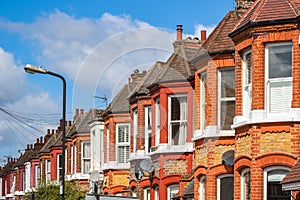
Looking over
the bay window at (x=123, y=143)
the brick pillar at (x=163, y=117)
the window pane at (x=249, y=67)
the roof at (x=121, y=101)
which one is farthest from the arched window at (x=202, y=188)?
the roof at (x=121, y=101)

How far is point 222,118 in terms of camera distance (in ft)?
85.0

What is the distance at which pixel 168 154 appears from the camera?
1228 inches

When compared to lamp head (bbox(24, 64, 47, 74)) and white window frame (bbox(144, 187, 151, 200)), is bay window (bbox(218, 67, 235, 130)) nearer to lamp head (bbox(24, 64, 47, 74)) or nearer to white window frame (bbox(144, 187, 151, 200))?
lamp head (bbox(24, 64, 47, 74))

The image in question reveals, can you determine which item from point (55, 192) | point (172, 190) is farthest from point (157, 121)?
point (55, 192)

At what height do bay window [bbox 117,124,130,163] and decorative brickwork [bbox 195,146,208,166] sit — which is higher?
bay window [bbox 117,124,130,163]

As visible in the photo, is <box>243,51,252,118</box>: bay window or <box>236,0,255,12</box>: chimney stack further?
<box>236,0,255,12</box>: chimney stack

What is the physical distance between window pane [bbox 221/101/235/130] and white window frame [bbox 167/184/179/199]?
6.22m

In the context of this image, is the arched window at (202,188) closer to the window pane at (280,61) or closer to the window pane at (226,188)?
the window pane at (226,188)

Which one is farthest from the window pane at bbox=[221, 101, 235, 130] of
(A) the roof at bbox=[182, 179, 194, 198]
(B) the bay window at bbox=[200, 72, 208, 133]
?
(A) the roof at bbox=[182, 179, 194, 198]

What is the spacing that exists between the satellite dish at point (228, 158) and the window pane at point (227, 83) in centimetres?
191

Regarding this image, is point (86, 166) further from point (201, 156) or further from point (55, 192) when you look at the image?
point (201, 156)

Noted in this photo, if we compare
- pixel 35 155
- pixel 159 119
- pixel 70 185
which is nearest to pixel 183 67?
pixel 159 119

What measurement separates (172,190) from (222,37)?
769cm

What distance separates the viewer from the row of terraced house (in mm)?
21875
